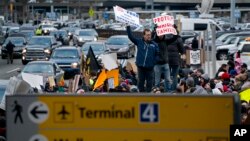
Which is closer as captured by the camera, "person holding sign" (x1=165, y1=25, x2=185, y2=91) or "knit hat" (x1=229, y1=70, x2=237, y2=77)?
"person holding sign" (x1=165, y1=25, x2=185, y2=91)

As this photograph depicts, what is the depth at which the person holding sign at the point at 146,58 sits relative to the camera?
16734 mm

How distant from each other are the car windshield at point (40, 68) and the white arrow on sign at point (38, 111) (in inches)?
962

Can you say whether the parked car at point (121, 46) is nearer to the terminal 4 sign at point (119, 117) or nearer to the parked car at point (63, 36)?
the parked car at point (63, 36)

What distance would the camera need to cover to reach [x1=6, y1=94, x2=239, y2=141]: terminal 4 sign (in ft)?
16.7

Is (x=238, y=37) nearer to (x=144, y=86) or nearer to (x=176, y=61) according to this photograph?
(x=176, y=61)

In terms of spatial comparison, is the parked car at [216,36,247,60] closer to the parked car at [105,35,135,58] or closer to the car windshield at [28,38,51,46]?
the parked car at [105,35,135,58]

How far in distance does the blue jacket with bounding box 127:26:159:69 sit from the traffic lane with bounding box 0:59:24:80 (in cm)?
1902

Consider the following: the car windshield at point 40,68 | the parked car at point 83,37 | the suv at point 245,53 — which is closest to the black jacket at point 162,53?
the car windshield at point 40,68

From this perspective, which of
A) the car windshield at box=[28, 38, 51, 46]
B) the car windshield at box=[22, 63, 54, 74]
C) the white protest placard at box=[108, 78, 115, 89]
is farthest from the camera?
the car windshield at box=[28, 38, 51, 46]

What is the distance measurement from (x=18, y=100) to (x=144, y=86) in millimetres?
12027

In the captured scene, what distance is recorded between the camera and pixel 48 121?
521 cm

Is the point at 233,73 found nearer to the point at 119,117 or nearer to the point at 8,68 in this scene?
the point at 119,117

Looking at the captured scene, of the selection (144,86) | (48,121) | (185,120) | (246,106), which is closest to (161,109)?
(185,120)

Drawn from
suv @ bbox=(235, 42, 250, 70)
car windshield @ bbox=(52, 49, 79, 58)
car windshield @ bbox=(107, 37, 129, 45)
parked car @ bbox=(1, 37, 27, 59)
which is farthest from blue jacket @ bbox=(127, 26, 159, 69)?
parked car @ bbox=(1, 37, 27, 59)
